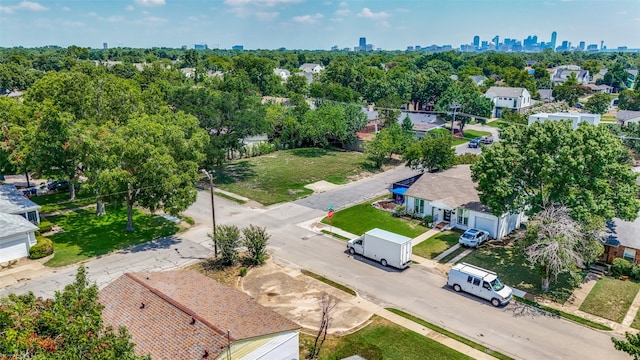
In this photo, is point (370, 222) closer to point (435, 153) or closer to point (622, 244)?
point (435, 153)

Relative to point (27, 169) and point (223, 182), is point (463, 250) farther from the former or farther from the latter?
point (27, 169)

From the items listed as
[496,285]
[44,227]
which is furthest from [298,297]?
[44,227]

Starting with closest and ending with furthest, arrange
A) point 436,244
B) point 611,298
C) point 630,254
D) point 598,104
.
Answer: point 611,298, point 630,254, point 436,244, point 598,104

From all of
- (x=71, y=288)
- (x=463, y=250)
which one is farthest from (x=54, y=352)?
(x=463, y=250)

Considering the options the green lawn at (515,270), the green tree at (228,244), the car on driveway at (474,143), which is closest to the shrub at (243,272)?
the green tree at (228,244)

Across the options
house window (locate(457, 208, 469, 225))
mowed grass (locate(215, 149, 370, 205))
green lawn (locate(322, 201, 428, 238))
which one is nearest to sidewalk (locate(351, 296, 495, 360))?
green lawn (locate(322, 201, 428, 238))

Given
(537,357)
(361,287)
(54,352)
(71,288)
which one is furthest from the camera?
(361,287)

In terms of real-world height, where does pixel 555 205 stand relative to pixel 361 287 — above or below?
above
